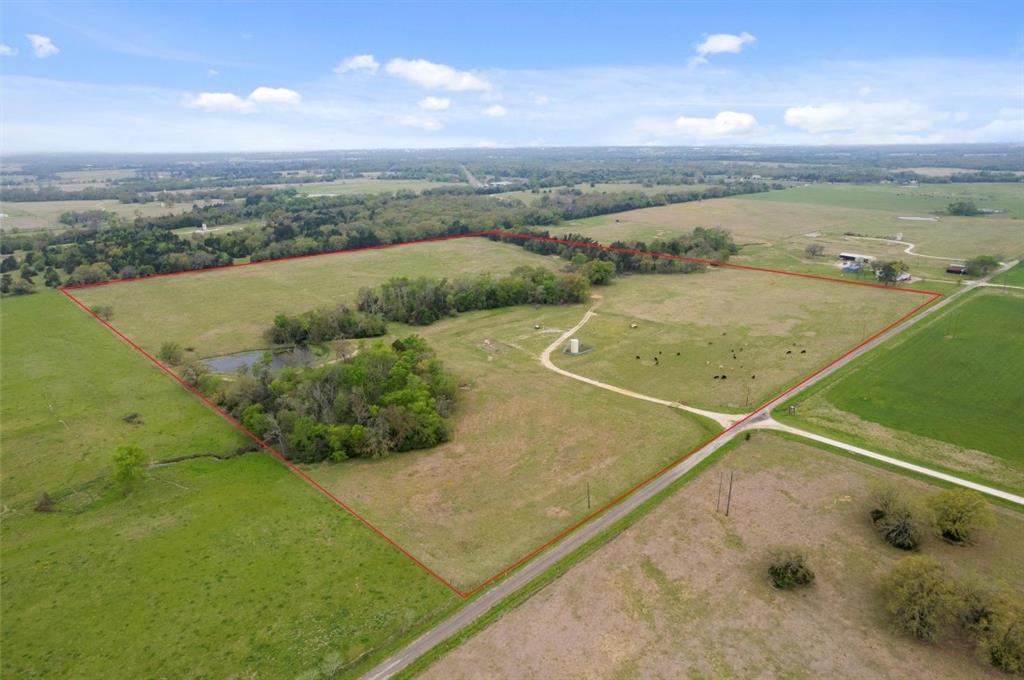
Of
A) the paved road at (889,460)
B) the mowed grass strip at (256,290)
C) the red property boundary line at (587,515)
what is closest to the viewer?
the red property boundary line at (587,515)

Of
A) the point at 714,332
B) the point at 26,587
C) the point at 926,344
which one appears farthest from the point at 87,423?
the point at 926,344

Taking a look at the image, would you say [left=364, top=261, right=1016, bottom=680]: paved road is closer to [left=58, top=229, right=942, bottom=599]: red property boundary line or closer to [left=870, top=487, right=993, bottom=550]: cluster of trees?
[left=58, top=229, right=942, bottom=599]: red property boundary line

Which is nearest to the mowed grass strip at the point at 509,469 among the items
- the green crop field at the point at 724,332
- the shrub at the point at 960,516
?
the green crop field at the point at 724,332

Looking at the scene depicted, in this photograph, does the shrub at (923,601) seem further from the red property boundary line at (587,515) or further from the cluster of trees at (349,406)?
the cluster of trees at (349,406)

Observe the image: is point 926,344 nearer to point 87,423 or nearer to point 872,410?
point 872,410

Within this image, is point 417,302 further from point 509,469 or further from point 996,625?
point 996,625

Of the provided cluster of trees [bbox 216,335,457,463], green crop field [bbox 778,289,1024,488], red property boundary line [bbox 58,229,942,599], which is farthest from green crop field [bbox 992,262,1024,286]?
cluster of trees [bbox 216,335,457,463]
